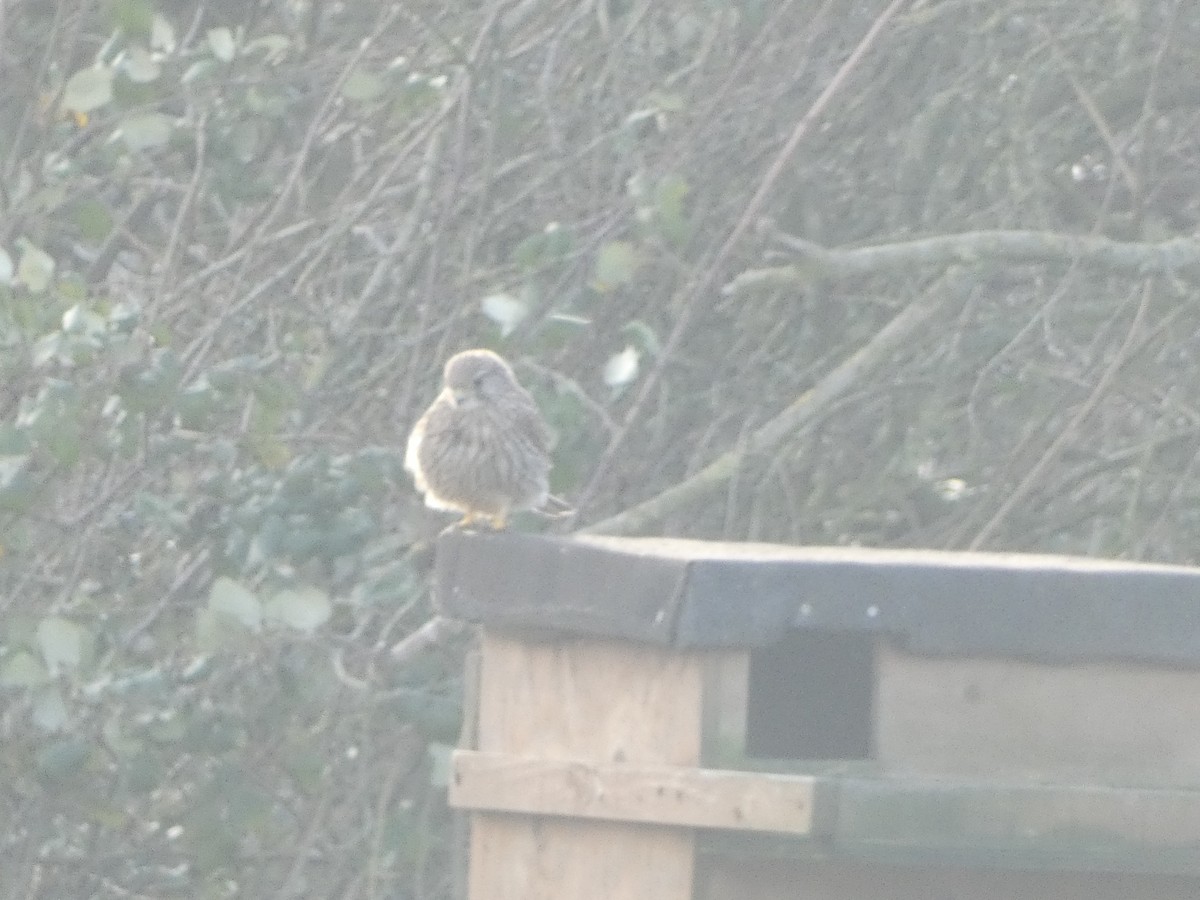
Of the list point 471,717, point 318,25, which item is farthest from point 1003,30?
point 471,717

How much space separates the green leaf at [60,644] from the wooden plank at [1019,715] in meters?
1.29

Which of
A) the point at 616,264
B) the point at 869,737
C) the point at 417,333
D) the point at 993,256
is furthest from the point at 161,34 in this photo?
the point at 869,737

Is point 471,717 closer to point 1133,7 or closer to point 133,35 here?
point 133,35

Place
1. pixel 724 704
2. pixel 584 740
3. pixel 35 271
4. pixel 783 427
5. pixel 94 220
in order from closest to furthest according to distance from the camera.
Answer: pixel 724 704
pixel 584 740
pixel 35 271
pixel 94 220
pixel 783 427

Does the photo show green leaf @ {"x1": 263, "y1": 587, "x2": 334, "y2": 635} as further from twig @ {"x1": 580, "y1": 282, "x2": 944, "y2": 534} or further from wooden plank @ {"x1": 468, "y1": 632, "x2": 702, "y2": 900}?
twig @ {"x1": 580, "y1": 282, "x2": 944, "y2": 534}

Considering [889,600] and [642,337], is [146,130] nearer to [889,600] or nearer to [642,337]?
[642,337]

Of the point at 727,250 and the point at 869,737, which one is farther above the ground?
the point at 727,250

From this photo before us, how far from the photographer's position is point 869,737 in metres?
3.67

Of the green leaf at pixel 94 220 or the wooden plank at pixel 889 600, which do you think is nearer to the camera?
the wooden plank at pixel 889 600

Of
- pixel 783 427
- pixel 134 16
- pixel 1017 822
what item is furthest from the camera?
pixel 783 427

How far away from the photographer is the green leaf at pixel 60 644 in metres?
4.10

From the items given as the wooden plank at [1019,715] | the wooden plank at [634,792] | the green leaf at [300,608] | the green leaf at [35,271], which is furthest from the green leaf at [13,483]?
the wooden plank at [1019,715]

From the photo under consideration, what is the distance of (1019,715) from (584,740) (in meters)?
0.54

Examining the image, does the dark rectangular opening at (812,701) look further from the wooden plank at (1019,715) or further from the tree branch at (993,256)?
the tree branch at (993,256)
